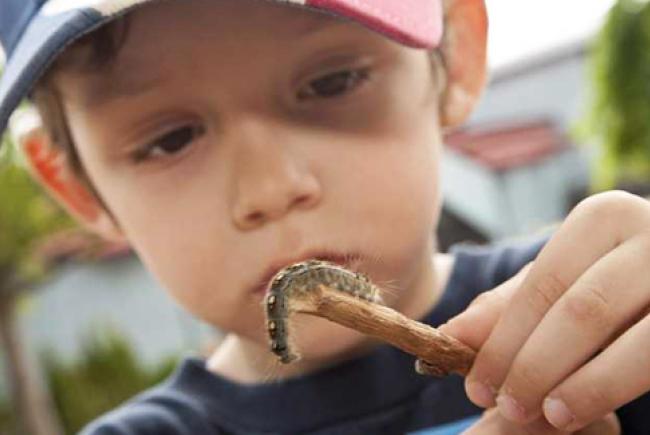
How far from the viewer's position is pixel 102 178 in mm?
854

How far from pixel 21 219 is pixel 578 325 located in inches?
180

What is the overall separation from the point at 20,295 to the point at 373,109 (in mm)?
5058

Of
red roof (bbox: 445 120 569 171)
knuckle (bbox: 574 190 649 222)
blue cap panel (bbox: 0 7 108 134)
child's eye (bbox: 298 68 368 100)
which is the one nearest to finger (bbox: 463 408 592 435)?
knuckle (bbox: 574 190 649 222)

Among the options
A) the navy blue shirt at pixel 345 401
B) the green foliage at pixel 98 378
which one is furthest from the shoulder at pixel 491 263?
the green foliage at pixel 98 378

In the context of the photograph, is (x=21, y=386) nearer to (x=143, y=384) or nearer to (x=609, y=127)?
(x=143, y=384)

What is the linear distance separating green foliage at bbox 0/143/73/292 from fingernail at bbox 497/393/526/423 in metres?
4.24

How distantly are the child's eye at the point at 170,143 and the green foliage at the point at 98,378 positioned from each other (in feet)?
17.5

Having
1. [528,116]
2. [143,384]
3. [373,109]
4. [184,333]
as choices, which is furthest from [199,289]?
[528,116]

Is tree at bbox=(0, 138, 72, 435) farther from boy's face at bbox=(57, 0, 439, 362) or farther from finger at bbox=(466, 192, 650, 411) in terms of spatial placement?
finger at bbox=(466, 192, 650, 411)

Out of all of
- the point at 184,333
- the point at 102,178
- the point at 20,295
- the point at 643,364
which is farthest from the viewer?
the point at 184,333

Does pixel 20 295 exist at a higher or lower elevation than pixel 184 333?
higher

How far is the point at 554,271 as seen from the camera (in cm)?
57

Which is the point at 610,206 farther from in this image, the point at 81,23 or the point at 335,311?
the point at 81,23

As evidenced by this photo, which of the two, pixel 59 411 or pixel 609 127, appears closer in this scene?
pixel 59 411
